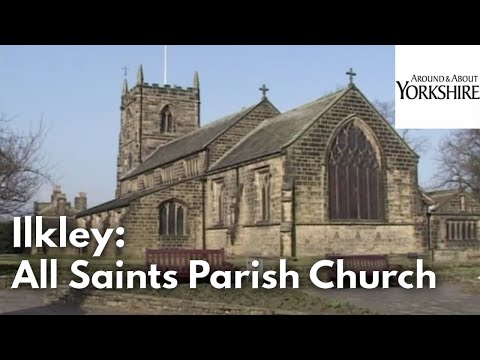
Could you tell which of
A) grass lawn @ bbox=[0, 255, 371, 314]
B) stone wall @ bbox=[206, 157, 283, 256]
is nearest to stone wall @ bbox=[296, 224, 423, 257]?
stone wall @ bbox=[206, 157, 283, 256]

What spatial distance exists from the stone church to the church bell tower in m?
15.9

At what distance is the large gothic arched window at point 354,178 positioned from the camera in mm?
30219

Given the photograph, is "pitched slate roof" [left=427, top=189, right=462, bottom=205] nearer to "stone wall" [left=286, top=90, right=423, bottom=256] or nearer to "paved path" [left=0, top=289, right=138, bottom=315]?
"stone wall" [left=286, top=90, right=423, bottom=256]

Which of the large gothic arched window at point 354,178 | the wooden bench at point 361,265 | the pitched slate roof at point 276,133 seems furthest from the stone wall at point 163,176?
the wooden bench at point 361,265

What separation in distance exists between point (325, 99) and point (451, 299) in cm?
2087

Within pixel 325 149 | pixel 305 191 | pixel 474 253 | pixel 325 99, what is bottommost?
pixel 474 253

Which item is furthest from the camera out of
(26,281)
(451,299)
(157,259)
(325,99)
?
(325,99)

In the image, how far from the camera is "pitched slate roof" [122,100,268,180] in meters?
40.9

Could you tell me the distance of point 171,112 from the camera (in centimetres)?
5572

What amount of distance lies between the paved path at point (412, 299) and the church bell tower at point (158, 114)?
4022cm

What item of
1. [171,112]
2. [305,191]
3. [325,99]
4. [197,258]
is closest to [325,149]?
[305,191]

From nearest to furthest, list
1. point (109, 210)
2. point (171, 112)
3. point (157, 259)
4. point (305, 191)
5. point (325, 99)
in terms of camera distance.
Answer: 1. point (157, 259)
2. point (305, 191)
3. point (325, 99)
4. point (109, 210)
5. point (171, 112)
